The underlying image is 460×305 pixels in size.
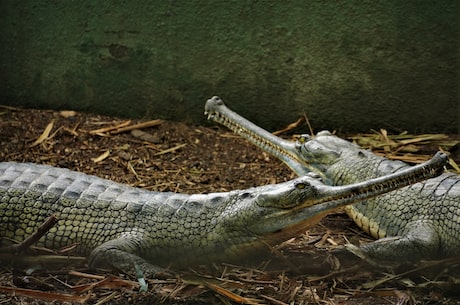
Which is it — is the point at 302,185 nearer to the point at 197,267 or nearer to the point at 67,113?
the point at 197,267

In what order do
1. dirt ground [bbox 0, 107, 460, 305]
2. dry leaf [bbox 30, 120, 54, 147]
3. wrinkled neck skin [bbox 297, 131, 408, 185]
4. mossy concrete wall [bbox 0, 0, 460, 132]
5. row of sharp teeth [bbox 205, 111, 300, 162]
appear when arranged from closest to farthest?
dirt ground [bbox 0, 107, 460, 305] → wrinkled neck skin [bbox 297, 131, 408, 185] → row of sharp teeth [bbox 205, 111, 300, 162] → dry leaf [bbox 30, 120, 54, 147] → mossy concrete wall [bbox 0, 0, 460, 132]

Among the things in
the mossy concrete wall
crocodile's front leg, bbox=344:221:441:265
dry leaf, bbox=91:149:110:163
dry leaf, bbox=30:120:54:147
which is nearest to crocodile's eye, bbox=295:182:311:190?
crocodile's front leg, bbox=344:221:441:265

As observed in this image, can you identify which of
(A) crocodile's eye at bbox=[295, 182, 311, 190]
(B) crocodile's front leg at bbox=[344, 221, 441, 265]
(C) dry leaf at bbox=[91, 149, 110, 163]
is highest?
(A) crocodile's eye at bbox=[295, 182, 311, 190]

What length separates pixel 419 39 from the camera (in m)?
4.48

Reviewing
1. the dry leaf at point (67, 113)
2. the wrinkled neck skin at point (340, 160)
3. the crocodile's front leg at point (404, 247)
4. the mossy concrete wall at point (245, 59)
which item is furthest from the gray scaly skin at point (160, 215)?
the mossy concrete wall at point (245, 59)

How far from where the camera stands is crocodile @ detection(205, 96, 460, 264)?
3.25m

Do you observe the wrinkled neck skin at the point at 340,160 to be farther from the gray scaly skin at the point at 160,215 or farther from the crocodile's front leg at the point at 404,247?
the gray scaly skin at the point at 160,215

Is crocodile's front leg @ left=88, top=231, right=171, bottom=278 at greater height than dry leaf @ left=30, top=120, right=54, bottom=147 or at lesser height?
greater

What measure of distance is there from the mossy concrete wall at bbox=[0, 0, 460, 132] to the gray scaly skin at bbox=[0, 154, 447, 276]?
1.49 m

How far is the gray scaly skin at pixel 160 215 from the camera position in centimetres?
282

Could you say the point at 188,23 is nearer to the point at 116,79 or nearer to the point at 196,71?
the point at 196,71

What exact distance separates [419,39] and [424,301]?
2.35 meters

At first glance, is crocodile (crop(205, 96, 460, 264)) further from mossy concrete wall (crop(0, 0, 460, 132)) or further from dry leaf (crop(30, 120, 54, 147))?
dry leaf (crop(30, 120, 54, 147))

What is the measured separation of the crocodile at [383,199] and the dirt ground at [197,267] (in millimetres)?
141
